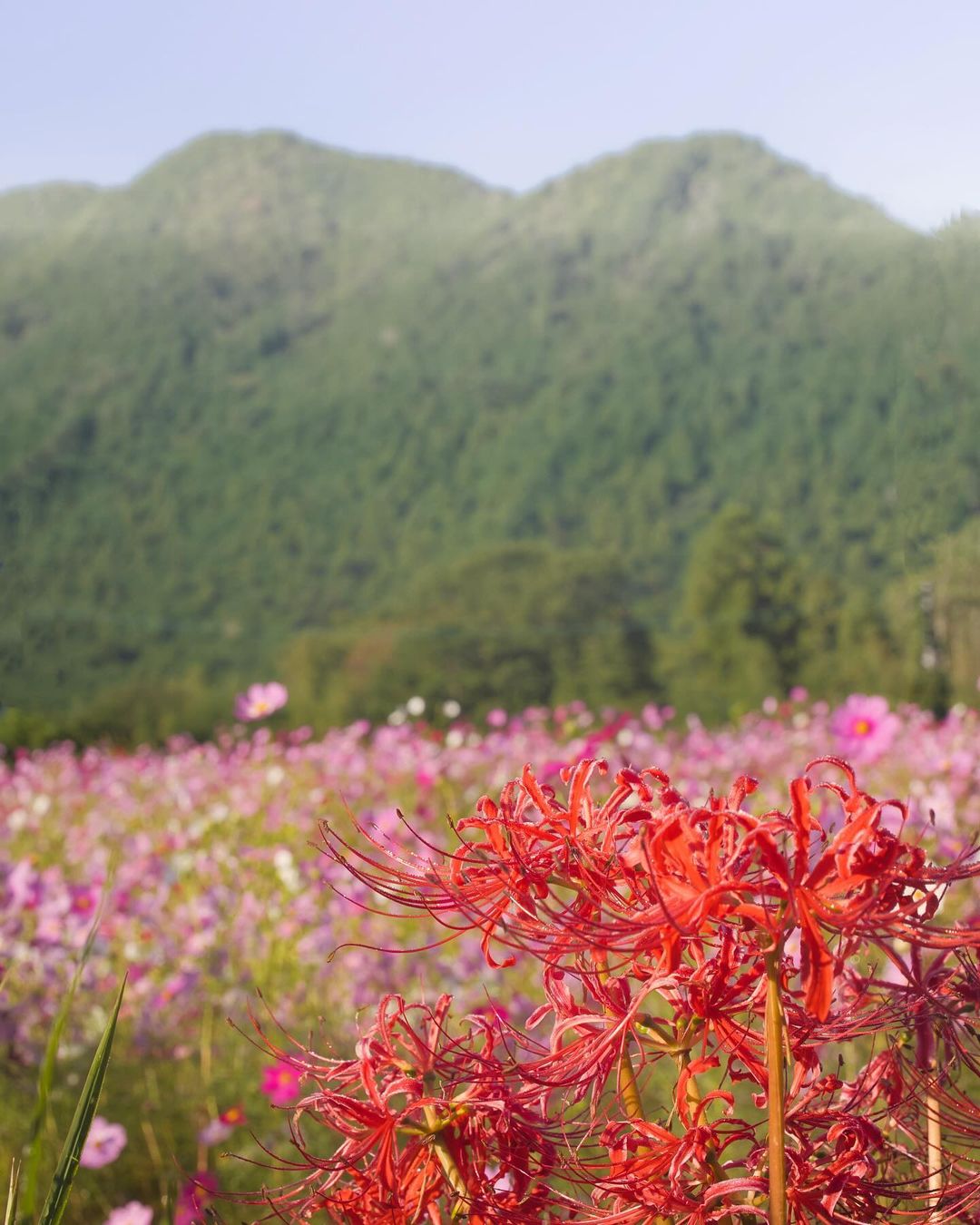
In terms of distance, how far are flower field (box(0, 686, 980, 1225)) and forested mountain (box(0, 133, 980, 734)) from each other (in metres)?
2.97

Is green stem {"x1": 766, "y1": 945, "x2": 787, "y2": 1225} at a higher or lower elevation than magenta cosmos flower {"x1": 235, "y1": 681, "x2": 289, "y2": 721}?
higher

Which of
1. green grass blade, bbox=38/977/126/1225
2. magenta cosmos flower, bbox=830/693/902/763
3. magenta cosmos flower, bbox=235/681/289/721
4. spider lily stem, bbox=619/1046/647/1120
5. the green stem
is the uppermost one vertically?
the green stem

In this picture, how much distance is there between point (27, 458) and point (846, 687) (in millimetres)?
37877

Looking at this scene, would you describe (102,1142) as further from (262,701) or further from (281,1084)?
(262,701)

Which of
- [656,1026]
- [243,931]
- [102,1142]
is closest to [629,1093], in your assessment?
[656,1026]

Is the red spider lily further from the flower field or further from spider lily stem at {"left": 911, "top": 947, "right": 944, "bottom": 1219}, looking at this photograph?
spider lily stem at {"left": 911, "top": 947, "right": 944, "bottom": 1219}

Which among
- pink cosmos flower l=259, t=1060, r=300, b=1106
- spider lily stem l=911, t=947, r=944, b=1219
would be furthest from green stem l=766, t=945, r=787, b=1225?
pink cosmos flower l=259, t=1060, r=300, b=1106

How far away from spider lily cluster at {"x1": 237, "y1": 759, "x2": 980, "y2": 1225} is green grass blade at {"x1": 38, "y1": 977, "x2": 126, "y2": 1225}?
155 mm

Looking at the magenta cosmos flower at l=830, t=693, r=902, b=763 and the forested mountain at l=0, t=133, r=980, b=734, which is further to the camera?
the forested mountain at l=0, t=133, r=980, b=734

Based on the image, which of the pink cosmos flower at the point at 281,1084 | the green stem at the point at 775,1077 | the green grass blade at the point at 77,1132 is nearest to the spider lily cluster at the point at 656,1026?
the green stem at the point at 775,1077

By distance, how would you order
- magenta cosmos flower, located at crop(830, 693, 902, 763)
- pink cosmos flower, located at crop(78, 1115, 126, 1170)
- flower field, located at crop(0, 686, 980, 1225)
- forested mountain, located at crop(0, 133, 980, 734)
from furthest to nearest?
1. forested mountain, located at crop(0, 133, 980, 734)
2. magenta cosmos flower, located at crop(830, 693, 902, 763)
3. flower field, located at crop(0, 686, 980, 1225)
4. pink cosmos flower, located at crop(78, 1115, 126, 1170)

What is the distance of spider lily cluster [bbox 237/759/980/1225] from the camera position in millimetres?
743

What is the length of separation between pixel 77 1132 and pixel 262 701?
288 centimetres

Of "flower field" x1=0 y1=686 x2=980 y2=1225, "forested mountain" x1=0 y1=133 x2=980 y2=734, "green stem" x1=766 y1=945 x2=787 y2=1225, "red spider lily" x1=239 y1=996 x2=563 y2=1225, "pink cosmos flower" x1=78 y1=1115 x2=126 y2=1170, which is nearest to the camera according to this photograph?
"green stem" x1=766 y1=945 x2=787 y2=1225
